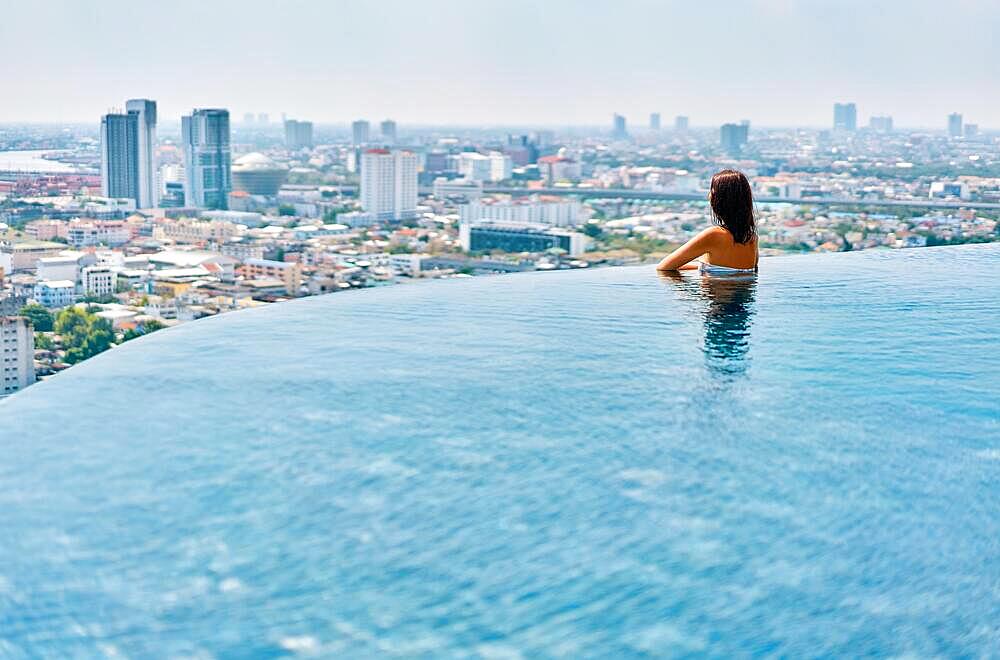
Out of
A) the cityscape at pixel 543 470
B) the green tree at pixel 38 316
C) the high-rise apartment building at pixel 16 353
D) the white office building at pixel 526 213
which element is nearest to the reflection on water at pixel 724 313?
the cityscape at pixel 543 470

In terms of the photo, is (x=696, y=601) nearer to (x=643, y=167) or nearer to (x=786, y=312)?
(x=786, y=312)

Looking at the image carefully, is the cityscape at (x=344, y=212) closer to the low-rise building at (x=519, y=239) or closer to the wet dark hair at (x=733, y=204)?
the low-rise building at (x=519, y=239)

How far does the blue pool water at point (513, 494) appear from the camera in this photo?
1.23 meters

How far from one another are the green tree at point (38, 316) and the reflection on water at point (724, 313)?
9160mm

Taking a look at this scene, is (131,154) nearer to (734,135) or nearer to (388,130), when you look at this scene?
(734,135)

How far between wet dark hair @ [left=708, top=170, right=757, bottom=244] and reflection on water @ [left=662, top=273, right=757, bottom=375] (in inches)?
5.6

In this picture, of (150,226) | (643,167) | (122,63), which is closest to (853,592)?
(150,226)

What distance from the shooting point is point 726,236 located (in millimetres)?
3074

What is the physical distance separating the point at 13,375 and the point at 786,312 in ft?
17.7

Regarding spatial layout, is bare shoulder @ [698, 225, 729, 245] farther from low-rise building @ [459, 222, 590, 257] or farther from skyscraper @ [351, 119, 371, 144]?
skyscraper @ [351, 119, 371, 144]

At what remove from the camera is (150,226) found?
77.2 ft

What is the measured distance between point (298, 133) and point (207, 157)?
2028 centimetres

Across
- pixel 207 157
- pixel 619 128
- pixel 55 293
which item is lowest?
pixel 55 293

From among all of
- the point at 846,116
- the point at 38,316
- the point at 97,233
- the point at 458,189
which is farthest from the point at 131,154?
the point at 846,116
